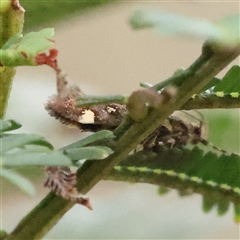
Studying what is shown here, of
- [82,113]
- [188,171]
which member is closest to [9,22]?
[82,113]

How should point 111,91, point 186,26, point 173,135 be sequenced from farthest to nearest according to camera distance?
point 111,91 → point 173,135 → point 186,26

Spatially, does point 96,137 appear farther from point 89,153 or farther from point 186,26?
point 186,26

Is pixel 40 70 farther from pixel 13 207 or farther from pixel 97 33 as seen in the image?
pixel 13 207

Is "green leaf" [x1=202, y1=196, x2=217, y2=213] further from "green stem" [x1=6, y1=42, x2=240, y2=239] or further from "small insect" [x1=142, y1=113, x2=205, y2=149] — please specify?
"green stem" [x1=6, y1=42, x2=240, y2=239]

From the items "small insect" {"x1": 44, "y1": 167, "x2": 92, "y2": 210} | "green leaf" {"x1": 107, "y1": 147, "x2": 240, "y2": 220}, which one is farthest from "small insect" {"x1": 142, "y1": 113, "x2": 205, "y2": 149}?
"small insect" {"x1": 44, "y1": 167, "x2": 92, "y2": 210}

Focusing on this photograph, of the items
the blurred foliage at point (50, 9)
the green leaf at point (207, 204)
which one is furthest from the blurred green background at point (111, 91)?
the green leaf at point (207, 204)

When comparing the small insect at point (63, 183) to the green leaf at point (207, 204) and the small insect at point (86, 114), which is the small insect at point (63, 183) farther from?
the green leaf at point (207, 204)

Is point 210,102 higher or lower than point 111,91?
lower
